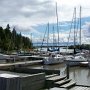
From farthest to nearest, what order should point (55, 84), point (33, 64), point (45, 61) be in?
1. point (45, 61)
2. point (33, 64)
3. point (55, 84)

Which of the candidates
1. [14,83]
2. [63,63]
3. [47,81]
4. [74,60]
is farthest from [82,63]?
[14,83]

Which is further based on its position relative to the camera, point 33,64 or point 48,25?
point 48,25

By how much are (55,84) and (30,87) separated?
1.75 meters

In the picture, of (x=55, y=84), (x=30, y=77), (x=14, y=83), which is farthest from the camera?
(x=55, y=84)

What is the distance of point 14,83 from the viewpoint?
34.3ft

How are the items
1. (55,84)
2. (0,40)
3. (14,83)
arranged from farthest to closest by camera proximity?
(0,40) < (55,84) < (14,83)

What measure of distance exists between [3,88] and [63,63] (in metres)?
40.8

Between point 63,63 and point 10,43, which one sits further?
point 10,43

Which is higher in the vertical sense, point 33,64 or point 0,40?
point 0,40

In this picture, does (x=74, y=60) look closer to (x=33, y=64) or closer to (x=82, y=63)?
(x=82, y=63)

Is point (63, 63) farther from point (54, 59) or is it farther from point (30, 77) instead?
point (30, 77)

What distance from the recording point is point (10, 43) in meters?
79.5

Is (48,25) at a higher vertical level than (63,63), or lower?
higher

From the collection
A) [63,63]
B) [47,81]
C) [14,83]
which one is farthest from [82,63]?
[14,83]
